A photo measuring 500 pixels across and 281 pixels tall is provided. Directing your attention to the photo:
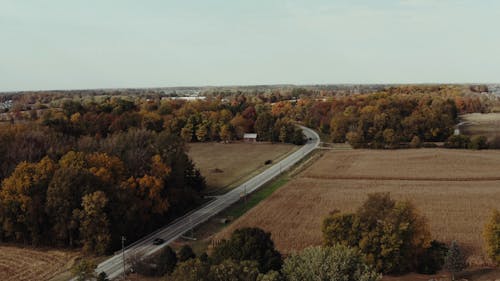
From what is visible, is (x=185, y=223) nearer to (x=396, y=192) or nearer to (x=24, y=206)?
(x=24, y=206)

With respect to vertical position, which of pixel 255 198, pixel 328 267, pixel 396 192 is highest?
pixel 328 267

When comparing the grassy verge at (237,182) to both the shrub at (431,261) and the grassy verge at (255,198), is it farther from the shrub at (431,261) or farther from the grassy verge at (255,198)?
the shrub at (431,261)

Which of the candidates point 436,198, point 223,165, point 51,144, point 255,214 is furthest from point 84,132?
point 436,198

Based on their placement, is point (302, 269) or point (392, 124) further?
point (392, 124)

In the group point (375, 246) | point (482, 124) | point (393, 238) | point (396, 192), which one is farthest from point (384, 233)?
point (482, 124)

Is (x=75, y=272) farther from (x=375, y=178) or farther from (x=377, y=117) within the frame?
(x=377, y=117)

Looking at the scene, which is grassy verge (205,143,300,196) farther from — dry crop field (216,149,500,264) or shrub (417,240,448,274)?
shrub (417,240,448,274)
